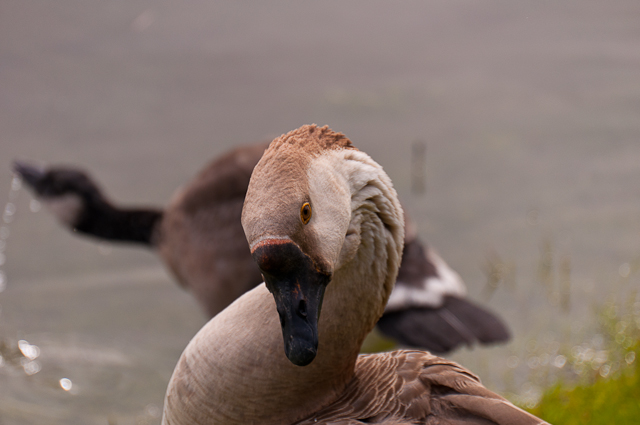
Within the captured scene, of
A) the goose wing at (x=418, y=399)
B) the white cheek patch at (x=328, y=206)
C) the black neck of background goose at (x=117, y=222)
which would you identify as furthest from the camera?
the black neck of background goose at (x=117, y=222)

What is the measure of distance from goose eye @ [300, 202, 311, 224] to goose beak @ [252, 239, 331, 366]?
7 centimetres

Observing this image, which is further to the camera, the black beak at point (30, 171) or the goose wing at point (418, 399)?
the black beak at point (30, 171)

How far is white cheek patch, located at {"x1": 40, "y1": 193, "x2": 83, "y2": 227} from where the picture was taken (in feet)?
19.2

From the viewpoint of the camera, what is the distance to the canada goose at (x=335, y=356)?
140 centimetres

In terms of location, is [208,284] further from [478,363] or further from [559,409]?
[559,409]

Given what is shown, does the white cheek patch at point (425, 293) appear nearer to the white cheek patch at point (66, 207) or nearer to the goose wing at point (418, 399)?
the goose wing at point (418, 399)

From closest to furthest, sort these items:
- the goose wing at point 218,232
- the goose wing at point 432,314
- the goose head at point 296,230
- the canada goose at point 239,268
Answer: the goose head at point 296,230, the goose wing at point 432,314, the canada goose at point 239,268, the goose wing at point 218,232

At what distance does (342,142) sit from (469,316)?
2.64 m

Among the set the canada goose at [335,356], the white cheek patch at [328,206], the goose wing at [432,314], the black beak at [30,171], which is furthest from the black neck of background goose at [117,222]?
the white cheek patch at [328,206]

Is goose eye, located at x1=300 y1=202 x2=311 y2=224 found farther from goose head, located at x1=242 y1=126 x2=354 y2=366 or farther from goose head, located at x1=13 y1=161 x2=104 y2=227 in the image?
goose head, located at x1=13 y1=161 x2=104 y2=227

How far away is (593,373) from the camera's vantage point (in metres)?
3.49

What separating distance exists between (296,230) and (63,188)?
17.4ft

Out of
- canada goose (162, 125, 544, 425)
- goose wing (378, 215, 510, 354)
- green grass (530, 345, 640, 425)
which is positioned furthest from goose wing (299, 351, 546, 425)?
goose wing (378, 215, 510, 354)

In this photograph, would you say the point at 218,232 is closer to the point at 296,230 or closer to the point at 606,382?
the point at 606,382
